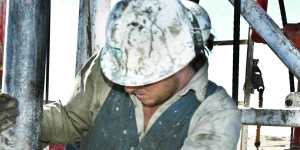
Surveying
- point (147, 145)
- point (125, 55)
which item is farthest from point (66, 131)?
point (125, 55)

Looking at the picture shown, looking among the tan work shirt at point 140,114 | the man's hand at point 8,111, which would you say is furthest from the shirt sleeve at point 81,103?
the man's hand at point 8,111

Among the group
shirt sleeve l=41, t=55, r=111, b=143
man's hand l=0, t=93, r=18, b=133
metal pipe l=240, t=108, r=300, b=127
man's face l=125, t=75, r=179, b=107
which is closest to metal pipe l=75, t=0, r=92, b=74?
shirt sleeve l=41, t=55, r=111, b=143

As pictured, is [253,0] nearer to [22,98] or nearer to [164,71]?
[164,71]

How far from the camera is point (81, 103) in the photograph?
7.02ft

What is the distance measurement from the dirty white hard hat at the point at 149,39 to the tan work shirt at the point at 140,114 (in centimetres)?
25

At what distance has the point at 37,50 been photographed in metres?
1.34

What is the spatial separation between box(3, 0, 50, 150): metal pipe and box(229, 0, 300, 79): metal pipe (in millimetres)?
1290

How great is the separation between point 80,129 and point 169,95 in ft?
1.58

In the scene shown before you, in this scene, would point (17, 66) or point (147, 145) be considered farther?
point (147, 145)

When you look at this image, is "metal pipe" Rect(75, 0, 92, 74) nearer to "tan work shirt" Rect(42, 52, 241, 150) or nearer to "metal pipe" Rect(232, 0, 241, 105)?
"tan work shirt" Rect(42, 52, 241, 150)

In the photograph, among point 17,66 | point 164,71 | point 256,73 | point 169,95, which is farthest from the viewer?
point 256,73

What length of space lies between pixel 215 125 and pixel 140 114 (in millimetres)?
329

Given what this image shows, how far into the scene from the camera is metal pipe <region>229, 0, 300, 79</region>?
7.77ft

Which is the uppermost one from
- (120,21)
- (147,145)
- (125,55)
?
(120,21)
